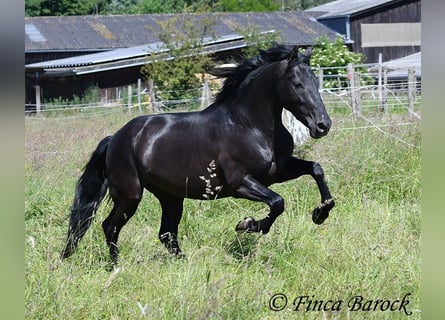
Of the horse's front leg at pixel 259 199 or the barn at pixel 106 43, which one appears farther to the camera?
the barn at pixel 106 43

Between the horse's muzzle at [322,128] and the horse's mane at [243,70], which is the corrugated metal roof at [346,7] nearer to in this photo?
the horse's mane at [243,70]

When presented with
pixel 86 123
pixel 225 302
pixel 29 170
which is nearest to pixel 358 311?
pixel 225 302

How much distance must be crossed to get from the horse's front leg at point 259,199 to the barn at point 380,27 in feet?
132

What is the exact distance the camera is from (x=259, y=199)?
559 cm

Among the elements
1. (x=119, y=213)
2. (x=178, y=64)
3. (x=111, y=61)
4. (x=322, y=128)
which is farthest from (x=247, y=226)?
(x=111, y=61)

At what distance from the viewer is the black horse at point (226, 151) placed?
18.3 feet

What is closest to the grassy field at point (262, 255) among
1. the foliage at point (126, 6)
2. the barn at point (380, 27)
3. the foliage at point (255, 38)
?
the foliage at point (255, 38)

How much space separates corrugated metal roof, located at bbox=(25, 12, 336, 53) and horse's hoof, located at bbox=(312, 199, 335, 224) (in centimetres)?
3735

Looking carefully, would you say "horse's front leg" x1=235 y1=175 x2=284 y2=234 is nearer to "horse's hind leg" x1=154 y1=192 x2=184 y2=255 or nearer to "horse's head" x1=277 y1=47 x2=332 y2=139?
"horse's head" x1=277 y1=47 x2=332 y2=139
